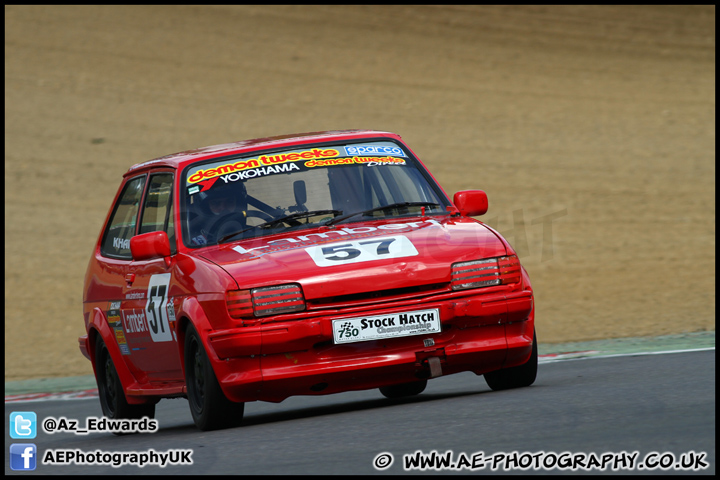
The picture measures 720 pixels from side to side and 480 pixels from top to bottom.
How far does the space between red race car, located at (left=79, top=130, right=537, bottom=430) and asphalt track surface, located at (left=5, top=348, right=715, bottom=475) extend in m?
0.26

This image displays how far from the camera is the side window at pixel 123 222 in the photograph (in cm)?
848

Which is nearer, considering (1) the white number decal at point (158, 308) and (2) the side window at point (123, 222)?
(1) the white number decal at point (158, 308)

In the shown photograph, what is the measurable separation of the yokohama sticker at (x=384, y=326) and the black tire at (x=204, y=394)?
712 millimetres

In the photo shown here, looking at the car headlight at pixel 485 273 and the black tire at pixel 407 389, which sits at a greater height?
the car headlight at pixel 485 273

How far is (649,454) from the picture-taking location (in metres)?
4.90

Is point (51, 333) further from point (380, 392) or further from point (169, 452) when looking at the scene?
point (169, 452)

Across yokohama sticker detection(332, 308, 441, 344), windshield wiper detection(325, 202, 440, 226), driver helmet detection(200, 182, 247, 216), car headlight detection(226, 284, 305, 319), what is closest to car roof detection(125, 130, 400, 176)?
driver helmet detection(200, 182, 247, 216)

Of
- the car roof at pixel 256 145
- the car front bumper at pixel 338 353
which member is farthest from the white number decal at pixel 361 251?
the car roof at pixel 256 145

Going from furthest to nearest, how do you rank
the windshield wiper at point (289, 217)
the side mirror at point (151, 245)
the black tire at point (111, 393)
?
the black tire at point (111, 393) < the windshield wiper at point (289, 217) < the side mirror at point (151, 245)

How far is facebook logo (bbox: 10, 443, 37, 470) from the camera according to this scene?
265 inches

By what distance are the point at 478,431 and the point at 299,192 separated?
2441mm

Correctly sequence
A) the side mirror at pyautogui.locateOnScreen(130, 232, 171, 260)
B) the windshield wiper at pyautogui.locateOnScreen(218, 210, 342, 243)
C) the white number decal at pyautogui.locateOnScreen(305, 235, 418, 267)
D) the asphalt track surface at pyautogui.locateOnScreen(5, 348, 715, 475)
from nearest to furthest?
the asphalt track surface at pyautogui.locateOnScreen(5, 348, 715, 475) < the white number decal at pyautogui.locateOnScreen(305, 235, 418, 267) < the side mirror at pyautogui.locateOnScreen(130, 232, 171, 260) < the windshield wiper at pyautogui.locateOnScreen(218, 210, 342, 243)

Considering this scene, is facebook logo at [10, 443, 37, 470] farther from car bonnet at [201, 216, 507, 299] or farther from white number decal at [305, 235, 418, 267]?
white number decal at [305, 235, 418, 267]

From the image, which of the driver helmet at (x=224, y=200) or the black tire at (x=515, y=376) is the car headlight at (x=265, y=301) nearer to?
the driver helmet at (x=224, y=200)
